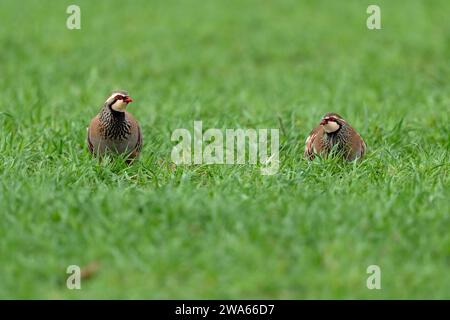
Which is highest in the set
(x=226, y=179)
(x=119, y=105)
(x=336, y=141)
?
(x=119, y=105)

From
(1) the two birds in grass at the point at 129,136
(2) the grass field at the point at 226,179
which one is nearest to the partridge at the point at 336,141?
(1) the two birds in grass at the point at 129,136

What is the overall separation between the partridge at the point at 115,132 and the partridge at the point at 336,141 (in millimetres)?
1360

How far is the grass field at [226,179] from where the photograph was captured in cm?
454

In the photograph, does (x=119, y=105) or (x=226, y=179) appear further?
(x=119, y=105)

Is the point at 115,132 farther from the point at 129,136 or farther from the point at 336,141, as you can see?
the point at 336,141

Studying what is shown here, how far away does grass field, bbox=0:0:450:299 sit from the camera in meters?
4.54

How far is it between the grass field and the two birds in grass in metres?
0.15

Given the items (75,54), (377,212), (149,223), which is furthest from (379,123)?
(75,54)

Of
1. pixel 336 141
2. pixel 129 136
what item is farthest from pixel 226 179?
pixel 336 141

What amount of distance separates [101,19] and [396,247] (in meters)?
9.13

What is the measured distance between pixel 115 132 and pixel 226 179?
1.04m

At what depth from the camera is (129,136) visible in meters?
6.41

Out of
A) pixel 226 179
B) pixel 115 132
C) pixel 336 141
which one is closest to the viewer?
pixel 226 179

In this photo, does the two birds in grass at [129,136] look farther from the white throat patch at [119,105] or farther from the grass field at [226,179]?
the grass field at [226,179]
